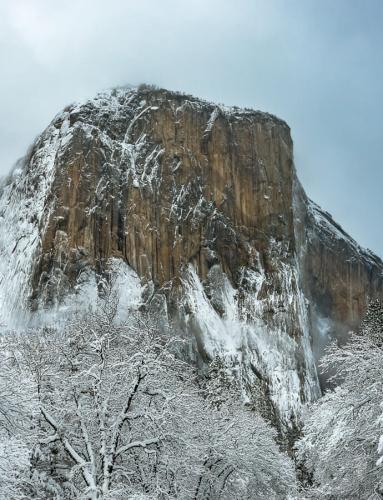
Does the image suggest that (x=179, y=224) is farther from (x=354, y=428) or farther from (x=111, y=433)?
(x=354, y=428)

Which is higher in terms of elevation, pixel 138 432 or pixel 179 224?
pixel 179 224

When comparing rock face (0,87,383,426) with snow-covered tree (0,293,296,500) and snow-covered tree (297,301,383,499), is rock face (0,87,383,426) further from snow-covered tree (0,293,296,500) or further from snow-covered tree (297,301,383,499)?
snow-covered tree (297,301,383,499)

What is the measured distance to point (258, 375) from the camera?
305 feet

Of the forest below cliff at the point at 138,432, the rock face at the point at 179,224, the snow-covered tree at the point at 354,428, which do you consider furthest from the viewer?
the rock face at the point at 179,224

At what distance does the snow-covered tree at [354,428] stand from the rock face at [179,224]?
64632mm

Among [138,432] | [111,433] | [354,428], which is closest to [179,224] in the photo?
[138,432]

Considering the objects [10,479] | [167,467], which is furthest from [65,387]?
[10,479]

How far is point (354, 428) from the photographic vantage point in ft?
63.4

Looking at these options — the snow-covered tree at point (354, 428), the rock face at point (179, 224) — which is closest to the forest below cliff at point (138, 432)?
the snow-covered tree at point (354, 428)

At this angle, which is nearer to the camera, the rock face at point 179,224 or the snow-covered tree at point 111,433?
the snow-covered tree at point 111,433

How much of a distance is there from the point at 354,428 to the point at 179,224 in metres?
85.6

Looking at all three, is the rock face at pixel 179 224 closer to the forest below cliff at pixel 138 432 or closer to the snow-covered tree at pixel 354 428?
the forest below cliff at pixel 138 432

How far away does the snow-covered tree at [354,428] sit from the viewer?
19264mm

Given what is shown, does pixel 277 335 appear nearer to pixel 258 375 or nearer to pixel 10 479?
pixel 258 375
